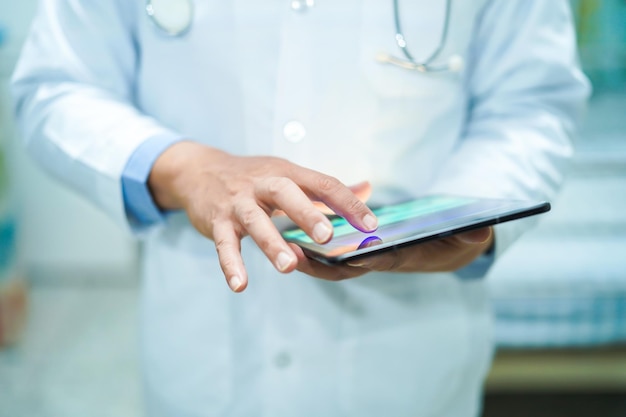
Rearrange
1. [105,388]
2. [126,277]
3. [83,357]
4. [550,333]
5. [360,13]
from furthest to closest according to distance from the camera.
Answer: [126,277], [550,333], [83,357], [105,388], [360,13]

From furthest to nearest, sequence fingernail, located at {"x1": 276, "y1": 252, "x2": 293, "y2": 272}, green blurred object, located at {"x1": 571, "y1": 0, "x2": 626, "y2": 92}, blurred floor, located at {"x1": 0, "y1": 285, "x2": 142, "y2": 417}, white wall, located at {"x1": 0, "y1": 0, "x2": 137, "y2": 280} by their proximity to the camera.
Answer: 1. green blurred object, located at {"x1": 571, "y1": 0, "x2": 626, "y2": 92}
2. blurred floor, located at {"x1": 0, "y1": 285, "x2": 142, "y2": 417}
3. white wall, located at {"x1": 0, "y1": 0, "x2": 137, "y2": 280}
4. fingernail, located at {"x1": 276, "y1": 252, "x2": 293, "y2": 272}

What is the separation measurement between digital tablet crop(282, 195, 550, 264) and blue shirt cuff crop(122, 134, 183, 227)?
14cm

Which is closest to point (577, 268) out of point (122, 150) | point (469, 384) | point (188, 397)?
point (469, 384)

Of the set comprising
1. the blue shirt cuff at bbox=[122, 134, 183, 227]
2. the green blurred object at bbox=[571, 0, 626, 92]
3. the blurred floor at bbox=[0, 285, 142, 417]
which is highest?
the blue shirt cuff at bbox=[122, 134, 183, 227]

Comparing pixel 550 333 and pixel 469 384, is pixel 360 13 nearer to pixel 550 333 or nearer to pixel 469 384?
pixel 469 384

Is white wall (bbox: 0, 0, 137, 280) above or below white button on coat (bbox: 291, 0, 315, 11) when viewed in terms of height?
below

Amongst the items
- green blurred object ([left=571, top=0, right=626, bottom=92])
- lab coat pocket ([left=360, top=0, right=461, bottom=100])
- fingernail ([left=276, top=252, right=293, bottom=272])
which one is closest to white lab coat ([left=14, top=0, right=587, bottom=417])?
lab coat pocket ([left=360, top=0, right=461, bottom=100])

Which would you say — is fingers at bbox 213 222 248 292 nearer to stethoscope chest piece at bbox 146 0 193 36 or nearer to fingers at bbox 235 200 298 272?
fingers at bbox 235 200 298 272

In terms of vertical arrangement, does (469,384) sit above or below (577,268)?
above

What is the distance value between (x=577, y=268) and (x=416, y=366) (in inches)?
27.2

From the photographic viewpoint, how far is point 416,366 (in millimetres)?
586

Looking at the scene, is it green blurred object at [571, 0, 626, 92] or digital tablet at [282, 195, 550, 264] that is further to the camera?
green blurred object at [571, 0, 626, 92]

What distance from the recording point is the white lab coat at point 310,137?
48cm

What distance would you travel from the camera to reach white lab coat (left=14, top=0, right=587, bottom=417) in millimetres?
475
